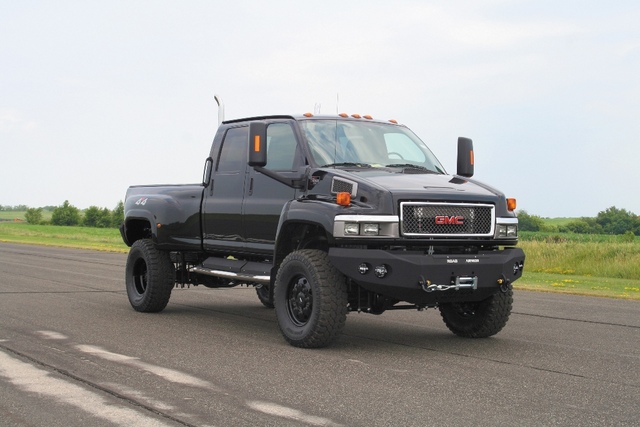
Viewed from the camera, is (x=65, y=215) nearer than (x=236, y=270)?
No

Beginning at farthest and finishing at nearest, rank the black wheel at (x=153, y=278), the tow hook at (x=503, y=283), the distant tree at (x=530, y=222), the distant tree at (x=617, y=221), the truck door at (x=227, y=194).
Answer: the distant tree at (x=530, y=222) < the distant tree at (x=617, y=221) < the black wheel at (x=153, y=278) < the truck door at (x=227, y=194) < the tow hook at (x=503, y=283)

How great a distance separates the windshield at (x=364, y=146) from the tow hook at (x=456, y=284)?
1.73m

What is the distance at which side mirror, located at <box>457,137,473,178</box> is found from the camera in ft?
34.2

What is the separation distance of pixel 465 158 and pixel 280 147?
2076 mm

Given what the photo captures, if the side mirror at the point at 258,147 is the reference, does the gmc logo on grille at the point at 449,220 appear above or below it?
below

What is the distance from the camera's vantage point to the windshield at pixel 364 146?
980 cm

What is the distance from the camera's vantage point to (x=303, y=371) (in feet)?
25.2

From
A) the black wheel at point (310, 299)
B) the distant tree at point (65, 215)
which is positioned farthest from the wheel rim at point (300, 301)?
the distant tree at point (65, 215)

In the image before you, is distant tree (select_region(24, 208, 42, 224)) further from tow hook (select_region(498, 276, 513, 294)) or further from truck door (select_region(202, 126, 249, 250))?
tow hook (select_region(498, 276, 513, 294))

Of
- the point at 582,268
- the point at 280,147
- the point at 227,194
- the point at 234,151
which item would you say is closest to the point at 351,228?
the point at 280,147

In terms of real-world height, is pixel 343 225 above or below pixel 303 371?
above

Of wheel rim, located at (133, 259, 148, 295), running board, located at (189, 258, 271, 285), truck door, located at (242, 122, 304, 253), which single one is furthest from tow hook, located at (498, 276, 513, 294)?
wheel rim, located at (133, 259, 148, 295)

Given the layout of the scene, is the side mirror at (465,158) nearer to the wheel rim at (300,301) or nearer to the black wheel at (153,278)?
the wheel rim at (300,301)

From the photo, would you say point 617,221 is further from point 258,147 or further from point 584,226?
point 258,147
